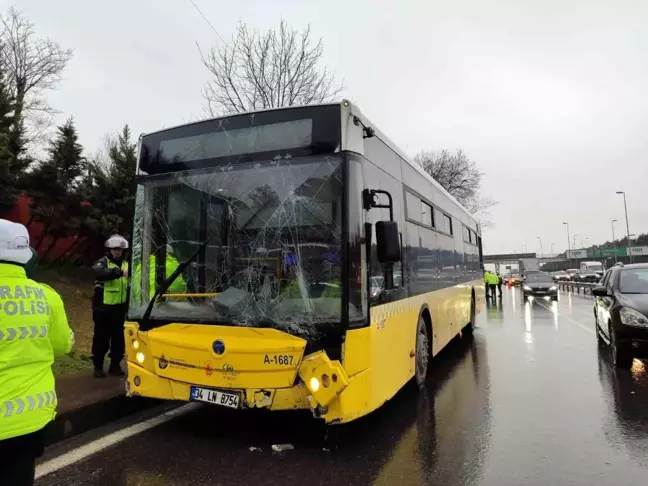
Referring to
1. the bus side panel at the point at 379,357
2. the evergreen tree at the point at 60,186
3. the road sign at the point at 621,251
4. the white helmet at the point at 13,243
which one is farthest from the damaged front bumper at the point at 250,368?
the road sign at the point at 621,251

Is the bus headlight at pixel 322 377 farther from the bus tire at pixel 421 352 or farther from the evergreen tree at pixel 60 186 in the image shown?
the evergreen tree at pixel 60 186

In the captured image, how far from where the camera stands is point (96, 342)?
22.3 ft

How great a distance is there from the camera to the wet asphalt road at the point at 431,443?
13.1 feet

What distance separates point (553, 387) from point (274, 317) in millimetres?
4801

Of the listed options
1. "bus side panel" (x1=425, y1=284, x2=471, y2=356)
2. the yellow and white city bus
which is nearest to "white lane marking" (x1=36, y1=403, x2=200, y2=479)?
the yellow and white city bus

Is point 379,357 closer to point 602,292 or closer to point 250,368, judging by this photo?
point 250,368

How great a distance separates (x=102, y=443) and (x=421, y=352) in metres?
4.11

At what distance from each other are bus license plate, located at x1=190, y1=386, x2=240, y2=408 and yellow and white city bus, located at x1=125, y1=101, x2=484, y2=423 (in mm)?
11

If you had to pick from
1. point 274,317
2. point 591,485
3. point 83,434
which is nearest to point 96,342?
point 83,434

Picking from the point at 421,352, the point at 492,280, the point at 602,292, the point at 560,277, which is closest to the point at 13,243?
the point at 421,352

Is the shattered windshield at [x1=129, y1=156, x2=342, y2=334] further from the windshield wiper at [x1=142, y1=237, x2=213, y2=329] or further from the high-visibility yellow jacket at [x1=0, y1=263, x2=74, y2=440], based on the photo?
the high-visibility yellow jacket at [x1=0, y1=263, x2=74, y2=440]

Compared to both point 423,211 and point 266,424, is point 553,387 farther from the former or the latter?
point 266,424

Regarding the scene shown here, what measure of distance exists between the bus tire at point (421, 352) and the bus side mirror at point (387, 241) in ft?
7.65

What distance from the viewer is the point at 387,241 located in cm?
448
